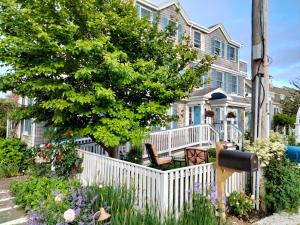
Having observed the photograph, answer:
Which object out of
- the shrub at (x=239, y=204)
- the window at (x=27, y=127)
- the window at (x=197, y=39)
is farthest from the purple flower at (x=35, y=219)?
the window at (x=197, y=39)

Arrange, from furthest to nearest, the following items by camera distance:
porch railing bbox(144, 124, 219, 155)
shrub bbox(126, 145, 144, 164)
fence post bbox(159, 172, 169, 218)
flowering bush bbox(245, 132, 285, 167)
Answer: porch railing bbox(144, 124, 219, 155) < shrub bbox(126, 145, 144, 164) < flowering bush bbox(245, 132, 285, 167) < fence post bbox(159, 172, 169, 218)

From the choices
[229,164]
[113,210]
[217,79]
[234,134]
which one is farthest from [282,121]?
[113,210]

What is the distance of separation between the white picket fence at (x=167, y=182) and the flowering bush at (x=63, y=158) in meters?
1.41

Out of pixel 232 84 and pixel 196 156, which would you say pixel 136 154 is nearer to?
pixel 196 156

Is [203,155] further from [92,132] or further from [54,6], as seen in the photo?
[54,6]

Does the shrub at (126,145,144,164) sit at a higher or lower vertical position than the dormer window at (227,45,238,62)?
lower

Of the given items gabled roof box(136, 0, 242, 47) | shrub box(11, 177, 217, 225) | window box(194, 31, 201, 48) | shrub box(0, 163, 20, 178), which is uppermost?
gabled roof box(136, 0, 242, 47)

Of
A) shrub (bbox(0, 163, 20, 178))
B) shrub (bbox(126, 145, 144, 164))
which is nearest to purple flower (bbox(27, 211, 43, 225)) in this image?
shrub (bbox(0, 163, 20, 178))

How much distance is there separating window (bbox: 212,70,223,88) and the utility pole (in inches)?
600

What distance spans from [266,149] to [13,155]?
27.7ft

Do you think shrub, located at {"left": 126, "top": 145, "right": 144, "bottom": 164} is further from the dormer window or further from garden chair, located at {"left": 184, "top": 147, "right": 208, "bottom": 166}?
the dormer window

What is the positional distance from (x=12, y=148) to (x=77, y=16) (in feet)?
19.1

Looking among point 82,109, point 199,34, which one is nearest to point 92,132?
point 82,109

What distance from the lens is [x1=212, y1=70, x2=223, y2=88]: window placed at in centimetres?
2089
